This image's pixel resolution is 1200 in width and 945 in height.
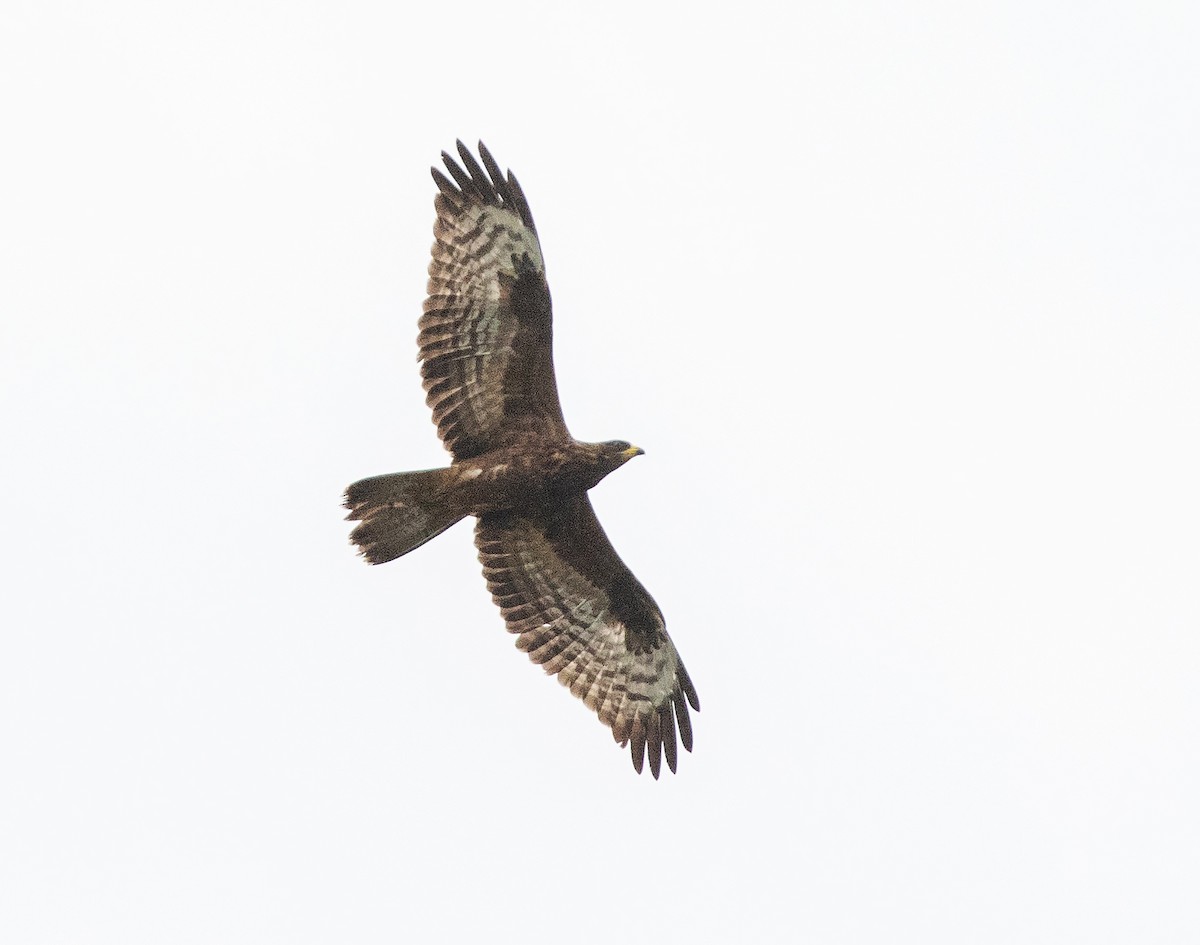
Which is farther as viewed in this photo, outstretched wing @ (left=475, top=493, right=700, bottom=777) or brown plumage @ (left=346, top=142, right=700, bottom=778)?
outstretched wing @ (left=475, top=493, right=700, bottom=777)

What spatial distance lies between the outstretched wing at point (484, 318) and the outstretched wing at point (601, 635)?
107 centimetres

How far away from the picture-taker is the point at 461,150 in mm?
13953

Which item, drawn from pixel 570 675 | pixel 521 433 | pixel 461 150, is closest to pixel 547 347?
pixel 521 433

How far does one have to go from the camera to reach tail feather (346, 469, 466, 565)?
44.9 ft

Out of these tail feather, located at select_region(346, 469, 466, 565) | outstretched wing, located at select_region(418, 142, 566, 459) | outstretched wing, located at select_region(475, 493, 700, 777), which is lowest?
outstretched wing, located at select_region(475, 493, 700, 777)

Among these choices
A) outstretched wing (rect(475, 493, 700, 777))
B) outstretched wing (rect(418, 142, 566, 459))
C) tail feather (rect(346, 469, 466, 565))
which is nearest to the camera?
tail feather (rect(346, 469, 466, 565))

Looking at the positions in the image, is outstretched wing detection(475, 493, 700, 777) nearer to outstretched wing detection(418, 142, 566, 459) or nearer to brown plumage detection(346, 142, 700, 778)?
brown plumage detection(346, 142, 700, 778)

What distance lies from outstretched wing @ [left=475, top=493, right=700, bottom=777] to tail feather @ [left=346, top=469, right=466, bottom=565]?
882mm

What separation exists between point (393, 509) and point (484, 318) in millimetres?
1468

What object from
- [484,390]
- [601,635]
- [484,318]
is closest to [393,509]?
[484,390]

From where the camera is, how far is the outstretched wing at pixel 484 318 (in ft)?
45.6

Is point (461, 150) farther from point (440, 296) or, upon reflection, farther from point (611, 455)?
point (611, 455)

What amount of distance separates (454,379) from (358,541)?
1.32 metres

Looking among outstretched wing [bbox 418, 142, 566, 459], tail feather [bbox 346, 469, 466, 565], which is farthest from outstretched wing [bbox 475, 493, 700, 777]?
outstretched wing [bbox 418, 142, 566, 459]
